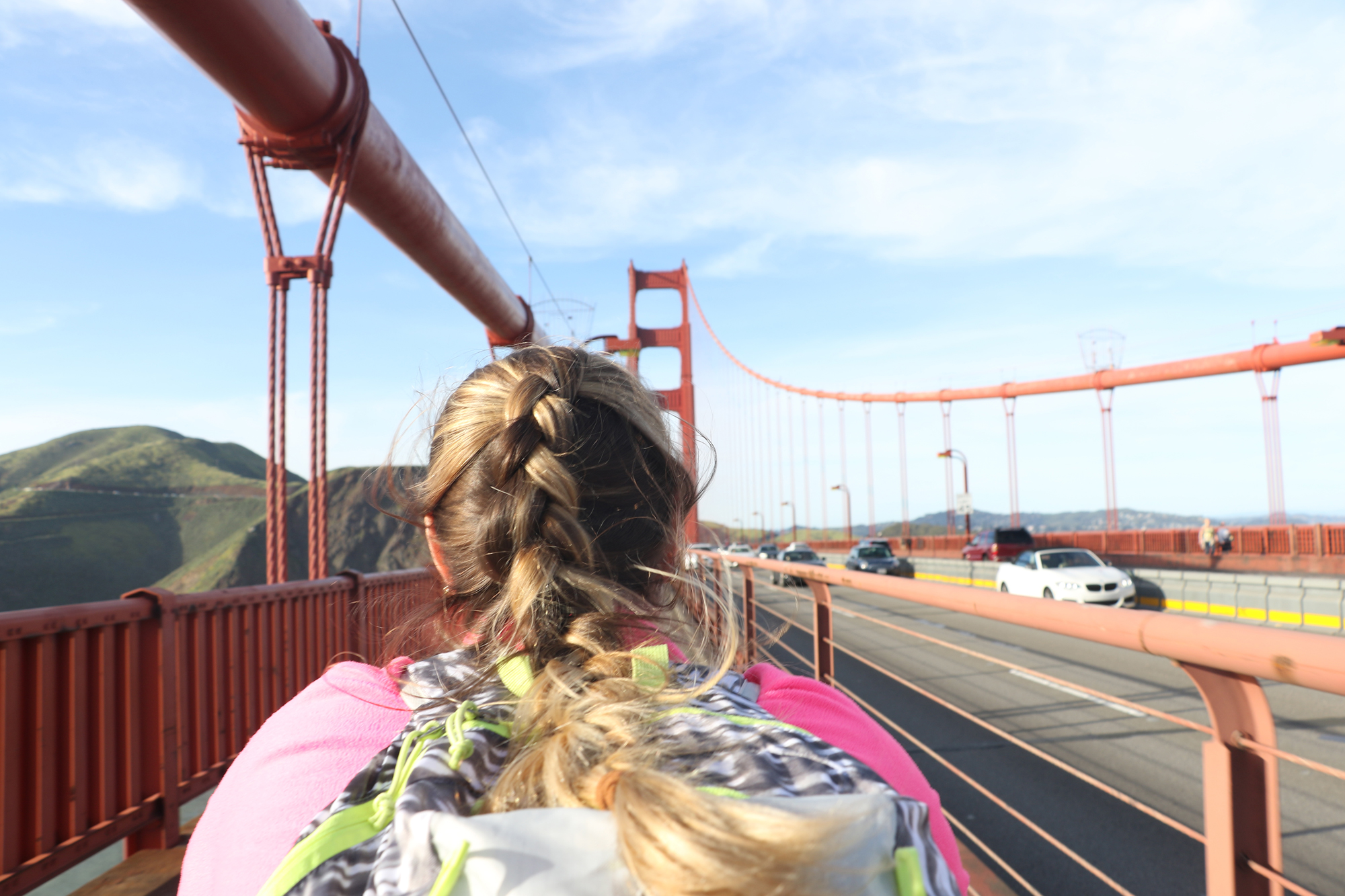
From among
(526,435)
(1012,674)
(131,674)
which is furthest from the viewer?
(1012,674)

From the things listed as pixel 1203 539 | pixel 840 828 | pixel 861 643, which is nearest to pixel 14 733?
pixel 840 828

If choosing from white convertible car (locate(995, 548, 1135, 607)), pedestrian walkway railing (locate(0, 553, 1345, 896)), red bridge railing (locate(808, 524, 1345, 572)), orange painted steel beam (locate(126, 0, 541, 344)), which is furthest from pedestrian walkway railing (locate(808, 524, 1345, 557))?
pedestrian walkway railing (locate(0, 553, 1345, 896))

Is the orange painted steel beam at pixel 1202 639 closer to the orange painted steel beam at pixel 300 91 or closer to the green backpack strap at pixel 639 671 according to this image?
the green backpack strap at pixel 639 671

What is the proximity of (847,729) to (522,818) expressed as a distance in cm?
40

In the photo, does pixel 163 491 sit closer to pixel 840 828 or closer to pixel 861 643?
pixel 861 643

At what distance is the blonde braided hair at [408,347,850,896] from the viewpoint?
25.1 inches

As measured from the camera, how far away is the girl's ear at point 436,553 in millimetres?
1063

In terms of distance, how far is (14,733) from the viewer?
2195 millimetres

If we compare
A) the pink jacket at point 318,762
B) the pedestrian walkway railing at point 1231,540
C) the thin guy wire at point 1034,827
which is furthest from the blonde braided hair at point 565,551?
the pedestrian walkway railing at point 1231,540

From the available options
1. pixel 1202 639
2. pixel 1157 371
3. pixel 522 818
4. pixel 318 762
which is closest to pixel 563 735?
pixel 522 818

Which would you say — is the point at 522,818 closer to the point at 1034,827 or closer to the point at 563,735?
the point at 563,735

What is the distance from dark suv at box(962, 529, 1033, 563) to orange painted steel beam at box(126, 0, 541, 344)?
21529 mm

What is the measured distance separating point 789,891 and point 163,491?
94.1 metres

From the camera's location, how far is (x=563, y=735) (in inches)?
25.0
